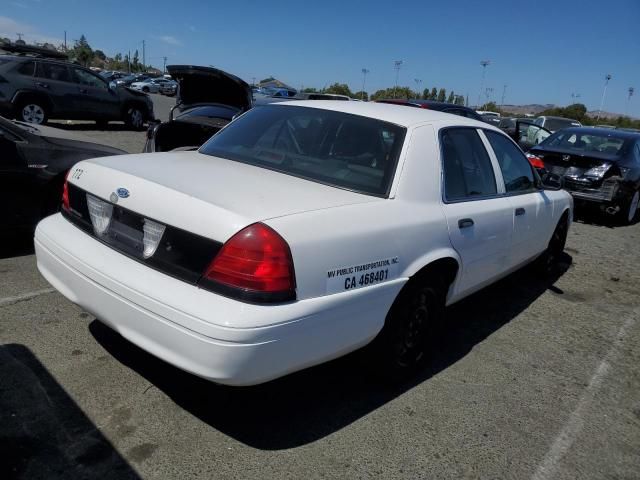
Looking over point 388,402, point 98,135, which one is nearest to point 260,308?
point 388,402

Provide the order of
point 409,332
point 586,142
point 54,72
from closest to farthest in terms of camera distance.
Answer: point 409,332
point 586,142
point 54,72

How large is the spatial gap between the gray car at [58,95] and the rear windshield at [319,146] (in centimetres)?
1053

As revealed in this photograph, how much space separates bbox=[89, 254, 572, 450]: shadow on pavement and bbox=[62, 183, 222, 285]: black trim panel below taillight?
81 cm

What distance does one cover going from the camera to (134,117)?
15.2 meters

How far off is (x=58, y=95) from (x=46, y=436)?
12421 millimetres

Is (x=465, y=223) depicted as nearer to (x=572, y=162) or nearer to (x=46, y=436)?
(x=46, y=436)

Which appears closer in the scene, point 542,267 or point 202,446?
point 202,446

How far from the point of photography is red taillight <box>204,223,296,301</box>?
89.9 inches

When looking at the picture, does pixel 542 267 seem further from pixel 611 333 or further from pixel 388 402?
pixel 388 402

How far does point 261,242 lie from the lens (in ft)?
7.50

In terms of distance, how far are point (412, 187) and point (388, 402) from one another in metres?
1.23

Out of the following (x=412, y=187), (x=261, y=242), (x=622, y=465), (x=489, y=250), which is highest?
(x=412, y=187)

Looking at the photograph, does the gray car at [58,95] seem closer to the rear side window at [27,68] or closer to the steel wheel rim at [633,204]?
the rear side window at [27,68]

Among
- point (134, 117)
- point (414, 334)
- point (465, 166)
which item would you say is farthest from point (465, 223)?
point (134, 117)
